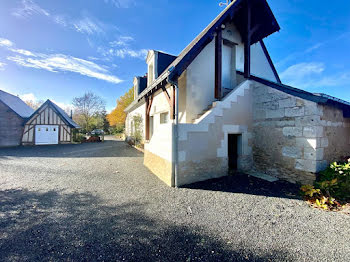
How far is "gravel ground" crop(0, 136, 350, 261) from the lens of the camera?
203cm

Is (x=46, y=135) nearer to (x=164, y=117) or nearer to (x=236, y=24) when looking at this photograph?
(x=164, y=117)

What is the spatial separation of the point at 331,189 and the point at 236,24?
7.48 meters

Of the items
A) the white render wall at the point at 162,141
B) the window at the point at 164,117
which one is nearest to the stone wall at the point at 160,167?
the white render wall at the point at 162,141

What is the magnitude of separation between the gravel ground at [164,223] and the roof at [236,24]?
3.69 metres

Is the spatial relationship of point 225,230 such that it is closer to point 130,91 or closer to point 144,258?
point 144,258

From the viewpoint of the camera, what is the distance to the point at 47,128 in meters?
14.7

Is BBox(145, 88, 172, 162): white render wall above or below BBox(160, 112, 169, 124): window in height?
below

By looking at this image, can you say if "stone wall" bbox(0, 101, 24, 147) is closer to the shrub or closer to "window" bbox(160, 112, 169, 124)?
"window" bbox(160, 112, 169, 124)

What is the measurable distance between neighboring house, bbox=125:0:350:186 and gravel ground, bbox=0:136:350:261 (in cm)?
85

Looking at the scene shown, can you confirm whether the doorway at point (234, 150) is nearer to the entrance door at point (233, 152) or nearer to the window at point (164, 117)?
the entrance door at point (233, 152)

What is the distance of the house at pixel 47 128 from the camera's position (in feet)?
46.0

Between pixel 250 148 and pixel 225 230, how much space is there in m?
4.18

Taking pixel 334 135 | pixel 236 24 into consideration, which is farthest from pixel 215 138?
pixel 236 24

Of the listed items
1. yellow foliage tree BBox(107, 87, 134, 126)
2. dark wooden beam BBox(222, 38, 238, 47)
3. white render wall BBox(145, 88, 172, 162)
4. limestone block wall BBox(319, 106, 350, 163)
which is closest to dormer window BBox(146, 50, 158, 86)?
white render wall BBox(145, 88, 172, 162)
